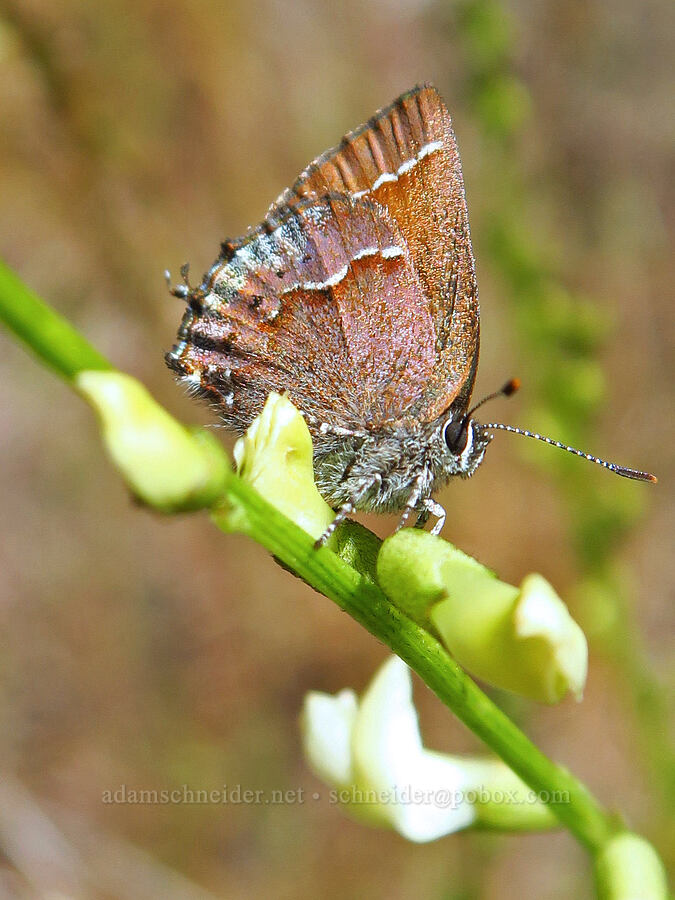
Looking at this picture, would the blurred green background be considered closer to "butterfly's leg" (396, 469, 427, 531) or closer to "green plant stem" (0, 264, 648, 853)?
"butterfly's leg" (396, 469, 427, 531)

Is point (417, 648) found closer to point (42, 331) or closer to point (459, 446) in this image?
point (42, 331)

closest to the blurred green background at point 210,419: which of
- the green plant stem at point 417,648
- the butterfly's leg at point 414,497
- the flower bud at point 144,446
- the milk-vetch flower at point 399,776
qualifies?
the butterfly's leg at point 414,497

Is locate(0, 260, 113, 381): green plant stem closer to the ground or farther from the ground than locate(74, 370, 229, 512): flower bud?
farther from the ground

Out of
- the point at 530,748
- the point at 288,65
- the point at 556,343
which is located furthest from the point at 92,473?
the point at 530,748

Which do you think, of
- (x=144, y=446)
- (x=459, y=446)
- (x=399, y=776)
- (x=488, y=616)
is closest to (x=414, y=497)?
(x=459, y=446)

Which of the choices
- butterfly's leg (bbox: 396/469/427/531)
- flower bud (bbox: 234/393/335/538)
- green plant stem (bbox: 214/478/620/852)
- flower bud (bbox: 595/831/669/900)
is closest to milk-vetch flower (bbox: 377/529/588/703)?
green plant stem (bbox: 214/478/620/852)

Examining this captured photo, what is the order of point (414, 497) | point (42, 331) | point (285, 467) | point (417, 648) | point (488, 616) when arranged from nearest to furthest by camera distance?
point (42, 331)
point (488, 616)
point (417, 648)
point (285, 467)
point (414, 497)

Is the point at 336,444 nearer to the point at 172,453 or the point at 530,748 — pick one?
the point at 530,748
